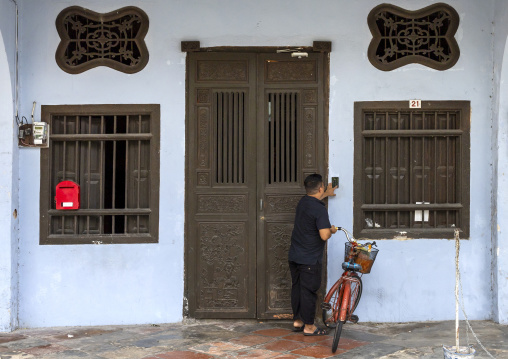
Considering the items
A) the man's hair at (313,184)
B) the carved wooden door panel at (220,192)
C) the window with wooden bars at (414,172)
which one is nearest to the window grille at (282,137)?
the carved wooden door panel at (220,192)

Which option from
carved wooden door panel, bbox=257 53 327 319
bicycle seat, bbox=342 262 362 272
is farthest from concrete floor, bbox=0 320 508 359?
bicycle seat, bbox=342 262 362 272

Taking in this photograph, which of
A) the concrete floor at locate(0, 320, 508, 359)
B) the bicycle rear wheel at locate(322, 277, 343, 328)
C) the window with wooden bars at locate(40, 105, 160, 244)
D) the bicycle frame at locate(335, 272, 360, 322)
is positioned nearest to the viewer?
the concrete floor at locate(0, 320, 508, 359)

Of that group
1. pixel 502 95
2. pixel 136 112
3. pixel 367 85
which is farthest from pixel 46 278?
pixel 502 95

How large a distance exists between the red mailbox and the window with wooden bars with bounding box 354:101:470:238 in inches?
130

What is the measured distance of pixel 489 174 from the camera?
24.7ft

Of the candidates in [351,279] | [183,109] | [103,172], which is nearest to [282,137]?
[183,109]

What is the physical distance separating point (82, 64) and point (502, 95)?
492 cm

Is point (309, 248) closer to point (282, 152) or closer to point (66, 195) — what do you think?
point (282, 152)

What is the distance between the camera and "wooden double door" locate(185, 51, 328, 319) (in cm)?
746

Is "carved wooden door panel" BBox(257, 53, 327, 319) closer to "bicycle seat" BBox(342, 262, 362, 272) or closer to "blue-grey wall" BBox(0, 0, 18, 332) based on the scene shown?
"bicycle seat" BBox(342, 262, 362, 272)

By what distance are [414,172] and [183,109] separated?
287 cm

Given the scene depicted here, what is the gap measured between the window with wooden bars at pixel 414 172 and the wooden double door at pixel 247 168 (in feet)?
2.15

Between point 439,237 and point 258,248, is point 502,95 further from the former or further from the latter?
point 258,248

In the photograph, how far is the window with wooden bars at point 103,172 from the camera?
7.43m
